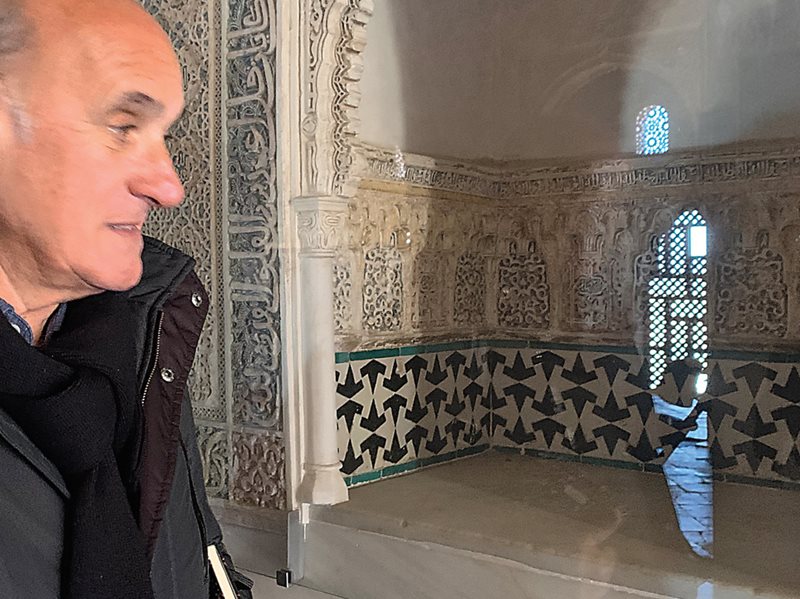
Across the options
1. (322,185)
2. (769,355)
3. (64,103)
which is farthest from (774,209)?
(64,103)

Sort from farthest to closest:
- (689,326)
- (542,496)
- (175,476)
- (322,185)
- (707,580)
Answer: (689,326) → (542,496) → (322,185) → (707,580) → (175,476)

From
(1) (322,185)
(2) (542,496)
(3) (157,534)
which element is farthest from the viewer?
(2) (542,496)

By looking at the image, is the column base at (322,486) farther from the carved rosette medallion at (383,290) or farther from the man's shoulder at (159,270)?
the man's shoulder at (159,270)

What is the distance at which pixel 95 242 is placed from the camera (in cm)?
95

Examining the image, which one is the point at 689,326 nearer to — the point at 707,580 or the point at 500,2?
the point at 707,580

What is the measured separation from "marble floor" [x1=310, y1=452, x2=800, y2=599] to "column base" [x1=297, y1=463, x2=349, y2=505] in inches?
1.4

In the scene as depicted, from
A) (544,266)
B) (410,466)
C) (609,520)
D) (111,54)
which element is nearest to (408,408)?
(410,466)

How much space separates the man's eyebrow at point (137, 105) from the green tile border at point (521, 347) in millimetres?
1267

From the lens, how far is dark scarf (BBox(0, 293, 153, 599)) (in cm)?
89

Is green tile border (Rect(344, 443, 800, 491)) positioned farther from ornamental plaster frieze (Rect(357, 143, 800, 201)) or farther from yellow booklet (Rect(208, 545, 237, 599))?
yellow booklet (Rect(208, 545, 237, 599))

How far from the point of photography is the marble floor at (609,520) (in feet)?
5.19

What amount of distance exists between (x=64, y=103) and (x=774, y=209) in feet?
5.82

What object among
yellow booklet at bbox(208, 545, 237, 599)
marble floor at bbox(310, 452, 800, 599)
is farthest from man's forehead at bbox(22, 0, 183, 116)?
marble floor at bbox(310, 452, 800, 599)

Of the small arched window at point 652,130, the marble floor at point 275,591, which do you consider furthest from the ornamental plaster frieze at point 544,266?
the marble floor at point 275,591
